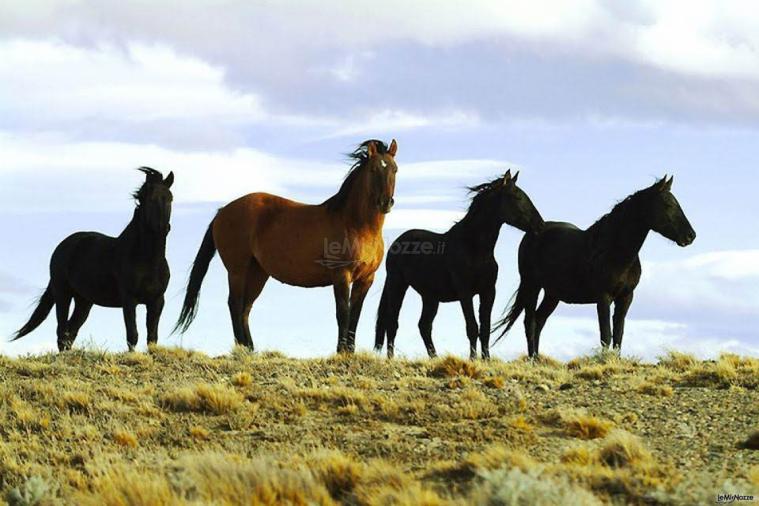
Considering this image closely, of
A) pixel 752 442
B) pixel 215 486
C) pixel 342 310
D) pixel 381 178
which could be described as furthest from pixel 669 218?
pixel 215 486

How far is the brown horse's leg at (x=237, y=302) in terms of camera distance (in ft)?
58.5

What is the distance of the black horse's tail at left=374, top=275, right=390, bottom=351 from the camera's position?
1997 centimetres

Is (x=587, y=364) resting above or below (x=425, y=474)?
above

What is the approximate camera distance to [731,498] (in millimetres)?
8922

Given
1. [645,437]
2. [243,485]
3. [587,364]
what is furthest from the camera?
[587,364]

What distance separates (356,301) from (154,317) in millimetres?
3305

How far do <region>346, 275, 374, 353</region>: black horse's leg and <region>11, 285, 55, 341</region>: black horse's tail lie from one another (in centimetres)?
715

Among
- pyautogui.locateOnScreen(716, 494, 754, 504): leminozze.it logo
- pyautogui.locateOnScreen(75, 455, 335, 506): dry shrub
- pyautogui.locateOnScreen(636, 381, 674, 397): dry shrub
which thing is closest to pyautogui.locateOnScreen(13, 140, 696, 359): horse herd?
pyautogui.locateOnScreen(636, 381, 674, 397): dry shrub

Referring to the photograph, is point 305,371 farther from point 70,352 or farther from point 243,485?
point 243,485

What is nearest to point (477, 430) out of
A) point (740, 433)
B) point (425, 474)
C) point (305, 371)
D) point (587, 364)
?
point (425, 474)

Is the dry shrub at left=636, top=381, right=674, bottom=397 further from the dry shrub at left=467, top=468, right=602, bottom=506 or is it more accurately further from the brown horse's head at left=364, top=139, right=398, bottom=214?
the dry shrub at left=467, top=468, right=602, bottom=506

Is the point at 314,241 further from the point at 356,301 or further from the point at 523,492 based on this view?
the point at 523,492

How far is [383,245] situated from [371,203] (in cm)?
83

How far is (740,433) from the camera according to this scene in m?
11.9
